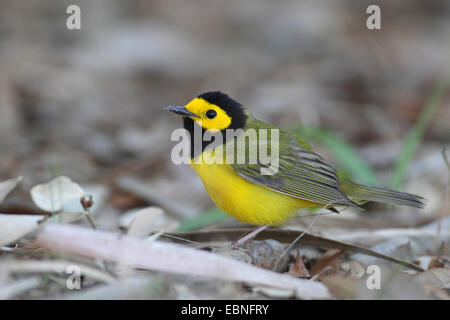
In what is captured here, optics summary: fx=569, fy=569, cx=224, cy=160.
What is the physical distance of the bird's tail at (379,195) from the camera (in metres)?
3.72

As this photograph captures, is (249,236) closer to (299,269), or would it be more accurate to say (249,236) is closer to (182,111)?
(299,269)

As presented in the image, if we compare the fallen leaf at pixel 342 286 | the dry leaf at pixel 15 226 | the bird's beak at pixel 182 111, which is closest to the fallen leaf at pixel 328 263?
the fallen leaf at pixel 342 286

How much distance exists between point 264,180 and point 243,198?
20 cm

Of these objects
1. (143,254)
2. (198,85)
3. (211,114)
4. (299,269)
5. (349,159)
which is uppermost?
(198,85)

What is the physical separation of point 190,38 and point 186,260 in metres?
9.39

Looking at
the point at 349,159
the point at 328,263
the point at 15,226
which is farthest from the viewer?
the point at 349,159

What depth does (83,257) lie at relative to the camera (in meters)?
2.51

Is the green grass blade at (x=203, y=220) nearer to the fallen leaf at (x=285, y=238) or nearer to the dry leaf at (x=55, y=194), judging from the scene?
the fallen leaf at (x=285, y=238)

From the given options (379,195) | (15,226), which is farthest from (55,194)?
(379,195)

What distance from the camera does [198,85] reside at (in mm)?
9039

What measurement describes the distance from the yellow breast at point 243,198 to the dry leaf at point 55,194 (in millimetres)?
1069

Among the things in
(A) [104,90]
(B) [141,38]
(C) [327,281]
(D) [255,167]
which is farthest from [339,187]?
(B) [141,38]

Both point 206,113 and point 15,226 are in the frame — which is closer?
point 15,226

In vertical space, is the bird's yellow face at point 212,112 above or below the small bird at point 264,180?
above
